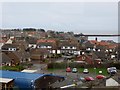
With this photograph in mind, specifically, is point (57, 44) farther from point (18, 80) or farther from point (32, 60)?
point (18, 80)

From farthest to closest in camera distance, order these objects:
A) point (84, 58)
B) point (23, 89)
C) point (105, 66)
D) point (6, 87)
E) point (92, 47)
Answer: point (92, 47)
point (84, 58)
point (105, 66)
point (23, 89)
point (6, 87)

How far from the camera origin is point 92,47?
31.3 ft

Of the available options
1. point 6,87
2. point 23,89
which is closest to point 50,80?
point 23,89

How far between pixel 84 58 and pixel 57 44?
11.1 feet

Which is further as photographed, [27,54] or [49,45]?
[49,45]

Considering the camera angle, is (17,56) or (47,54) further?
(47,54)

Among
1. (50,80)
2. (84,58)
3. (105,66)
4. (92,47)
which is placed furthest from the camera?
(92,47)

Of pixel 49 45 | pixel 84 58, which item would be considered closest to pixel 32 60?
pixel 84 58

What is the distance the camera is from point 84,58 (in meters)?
6.88

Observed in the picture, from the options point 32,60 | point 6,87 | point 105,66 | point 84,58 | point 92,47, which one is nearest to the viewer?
point 6,87

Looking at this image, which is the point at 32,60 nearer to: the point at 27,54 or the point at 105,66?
the point at 27,54

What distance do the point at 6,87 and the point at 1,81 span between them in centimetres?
11

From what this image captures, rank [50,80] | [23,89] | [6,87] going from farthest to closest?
[50,80] → [23,89] → [6,87]

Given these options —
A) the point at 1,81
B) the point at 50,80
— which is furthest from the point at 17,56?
the point at 1,81
